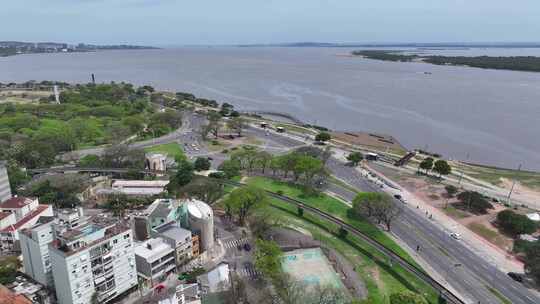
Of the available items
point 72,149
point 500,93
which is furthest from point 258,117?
point 500,93

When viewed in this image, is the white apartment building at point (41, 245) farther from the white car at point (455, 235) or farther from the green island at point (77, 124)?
the white car at point (455, 235)

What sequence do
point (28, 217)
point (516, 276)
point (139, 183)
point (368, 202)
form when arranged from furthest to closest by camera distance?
point (139, 183) < point (368, 202) < point (28, 217) < point (516, 276)

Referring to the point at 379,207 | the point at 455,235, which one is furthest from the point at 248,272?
the point at 455,235

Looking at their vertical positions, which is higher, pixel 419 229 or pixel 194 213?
pixel 194 213

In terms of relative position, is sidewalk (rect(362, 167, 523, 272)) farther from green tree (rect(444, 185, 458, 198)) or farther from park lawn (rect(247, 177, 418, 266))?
park lawn (rect(247, 177, 418, 266))

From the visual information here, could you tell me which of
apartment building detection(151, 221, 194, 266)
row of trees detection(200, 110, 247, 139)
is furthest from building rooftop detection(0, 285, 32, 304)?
row of trees detection(200, 110, 247, 139)

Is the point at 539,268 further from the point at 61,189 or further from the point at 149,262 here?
the point at 61,189

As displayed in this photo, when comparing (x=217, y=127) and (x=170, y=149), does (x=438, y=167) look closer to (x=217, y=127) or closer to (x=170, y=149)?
(x=217, y=127)
